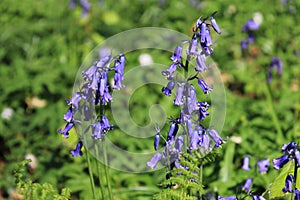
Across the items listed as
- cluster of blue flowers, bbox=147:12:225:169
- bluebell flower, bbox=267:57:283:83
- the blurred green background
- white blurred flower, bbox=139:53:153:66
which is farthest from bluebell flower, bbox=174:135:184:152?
white blurred flower, bbox=139:53:153:66

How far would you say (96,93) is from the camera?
2.62 m

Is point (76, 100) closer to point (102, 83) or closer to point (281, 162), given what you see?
point (102, 83)

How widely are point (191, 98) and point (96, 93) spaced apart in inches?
19.9

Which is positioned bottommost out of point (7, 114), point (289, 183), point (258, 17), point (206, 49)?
point (289, 183)

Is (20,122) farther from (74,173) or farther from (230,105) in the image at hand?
(230,105)

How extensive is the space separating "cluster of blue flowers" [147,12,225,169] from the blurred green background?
2.39ft

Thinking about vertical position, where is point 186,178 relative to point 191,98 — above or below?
below

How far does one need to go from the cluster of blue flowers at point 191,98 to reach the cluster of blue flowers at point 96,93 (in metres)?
0.27

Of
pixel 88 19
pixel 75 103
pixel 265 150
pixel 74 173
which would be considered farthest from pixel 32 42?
pixel 75 103

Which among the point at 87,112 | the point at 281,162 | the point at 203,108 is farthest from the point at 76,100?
the point at 281,162

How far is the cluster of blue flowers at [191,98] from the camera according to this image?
2.49m

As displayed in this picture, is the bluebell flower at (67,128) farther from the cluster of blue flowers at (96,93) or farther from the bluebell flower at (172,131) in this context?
the bluebell flower at (172,131)

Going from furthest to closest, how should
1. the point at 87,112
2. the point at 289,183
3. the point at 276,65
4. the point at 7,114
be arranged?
1. the point at 276,65
2. the point at 7,114
3. the point at 87,112
4. the point at 289,183

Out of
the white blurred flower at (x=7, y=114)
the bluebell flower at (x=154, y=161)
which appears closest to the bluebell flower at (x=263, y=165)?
the bluebell flower at (x=154, y=161)
